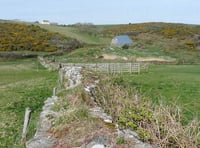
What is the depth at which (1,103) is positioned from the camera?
1709 cm

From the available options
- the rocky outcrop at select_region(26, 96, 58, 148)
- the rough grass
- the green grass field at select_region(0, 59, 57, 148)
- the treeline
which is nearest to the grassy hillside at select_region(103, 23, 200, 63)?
the treeline

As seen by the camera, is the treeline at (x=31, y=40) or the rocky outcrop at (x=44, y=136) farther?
the treeline at (x=31, y=40)

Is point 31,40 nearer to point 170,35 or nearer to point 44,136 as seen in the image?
A: point 170,35

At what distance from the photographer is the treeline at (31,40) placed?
60.0m

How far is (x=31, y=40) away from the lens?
64.0m

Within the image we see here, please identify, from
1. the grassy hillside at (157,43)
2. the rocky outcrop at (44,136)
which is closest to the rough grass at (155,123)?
the rocky outcrop at (44,136)

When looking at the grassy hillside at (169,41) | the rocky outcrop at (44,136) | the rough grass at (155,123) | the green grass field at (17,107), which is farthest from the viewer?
the grassy hillside at (169,41)

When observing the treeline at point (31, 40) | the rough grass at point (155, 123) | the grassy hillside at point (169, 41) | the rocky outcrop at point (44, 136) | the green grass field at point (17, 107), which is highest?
the rough grass at point (155, 123)

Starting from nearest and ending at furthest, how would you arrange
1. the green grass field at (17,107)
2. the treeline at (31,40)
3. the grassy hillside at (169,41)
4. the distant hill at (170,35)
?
the green grass field at (17,107) < the treeline at (31,40) < the grassy hillside at (169,41) < the distant hill at (170,35)

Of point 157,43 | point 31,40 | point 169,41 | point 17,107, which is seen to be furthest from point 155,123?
point 169,41

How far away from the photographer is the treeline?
60.0m

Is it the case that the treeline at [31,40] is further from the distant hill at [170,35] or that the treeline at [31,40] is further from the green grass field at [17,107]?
the green grass field at [17,107]

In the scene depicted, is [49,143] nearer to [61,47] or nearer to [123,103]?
[123,103]

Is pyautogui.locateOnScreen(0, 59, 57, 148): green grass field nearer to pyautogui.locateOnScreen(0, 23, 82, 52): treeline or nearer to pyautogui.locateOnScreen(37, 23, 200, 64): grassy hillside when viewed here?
pyautogui.locateOnScreen(37, 23, 200, 64): grassy hillside
